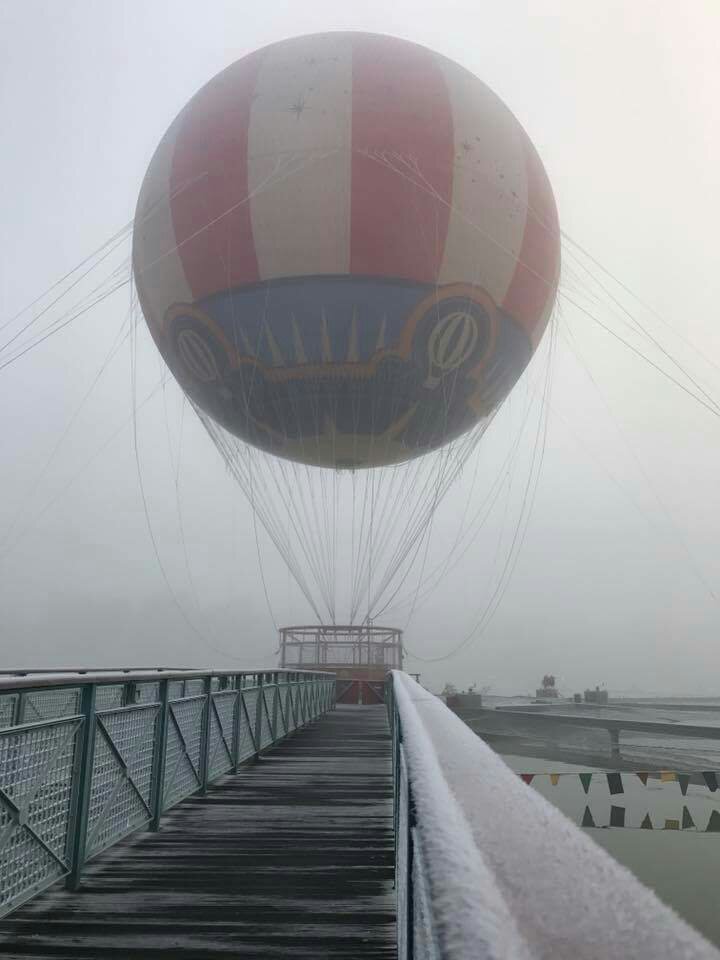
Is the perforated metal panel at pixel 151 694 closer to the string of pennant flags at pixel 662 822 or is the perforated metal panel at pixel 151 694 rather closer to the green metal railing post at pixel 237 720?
the green metal railing post at pixel 237 720

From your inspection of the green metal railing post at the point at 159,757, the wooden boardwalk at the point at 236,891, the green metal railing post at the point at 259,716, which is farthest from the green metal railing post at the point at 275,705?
the green metal railing post at the point at 159,757

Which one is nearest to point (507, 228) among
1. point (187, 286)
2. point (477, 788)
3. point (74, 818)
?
point (187, 286)

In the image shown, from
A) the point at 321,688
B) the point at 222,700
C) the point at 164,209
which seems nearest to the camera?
the point at 222,700

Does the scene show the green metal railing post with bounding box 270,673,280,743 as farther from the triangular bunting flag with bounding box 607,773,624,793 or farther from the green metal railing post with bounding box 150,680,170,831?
the triangular bunting flag with bounding box 607,773,624,793

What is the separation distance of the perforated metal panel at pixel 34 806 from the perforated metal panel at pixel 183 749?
181 cm

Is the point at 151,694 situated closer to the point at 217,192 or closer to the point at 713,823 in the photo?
the point at 217,192

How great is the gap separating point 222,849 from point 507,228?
1204cm

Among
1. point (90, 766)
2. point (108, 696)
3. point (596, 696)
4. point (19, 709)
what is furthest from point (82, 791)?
point (596, 696)

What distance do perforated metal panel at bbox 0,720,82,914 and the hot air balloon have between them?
10.6 metres

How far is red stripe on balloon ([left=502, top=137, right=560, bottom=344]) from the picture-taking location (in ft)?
49.4

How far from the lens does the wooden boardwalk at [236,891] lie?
12.3 feet

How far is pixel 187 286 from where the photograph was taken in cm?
1476

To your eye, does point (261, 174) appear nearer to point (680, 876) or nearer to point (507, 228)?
point (507, 228)

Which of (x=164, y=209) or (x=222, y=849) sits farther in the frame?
(x=164, y=209)
